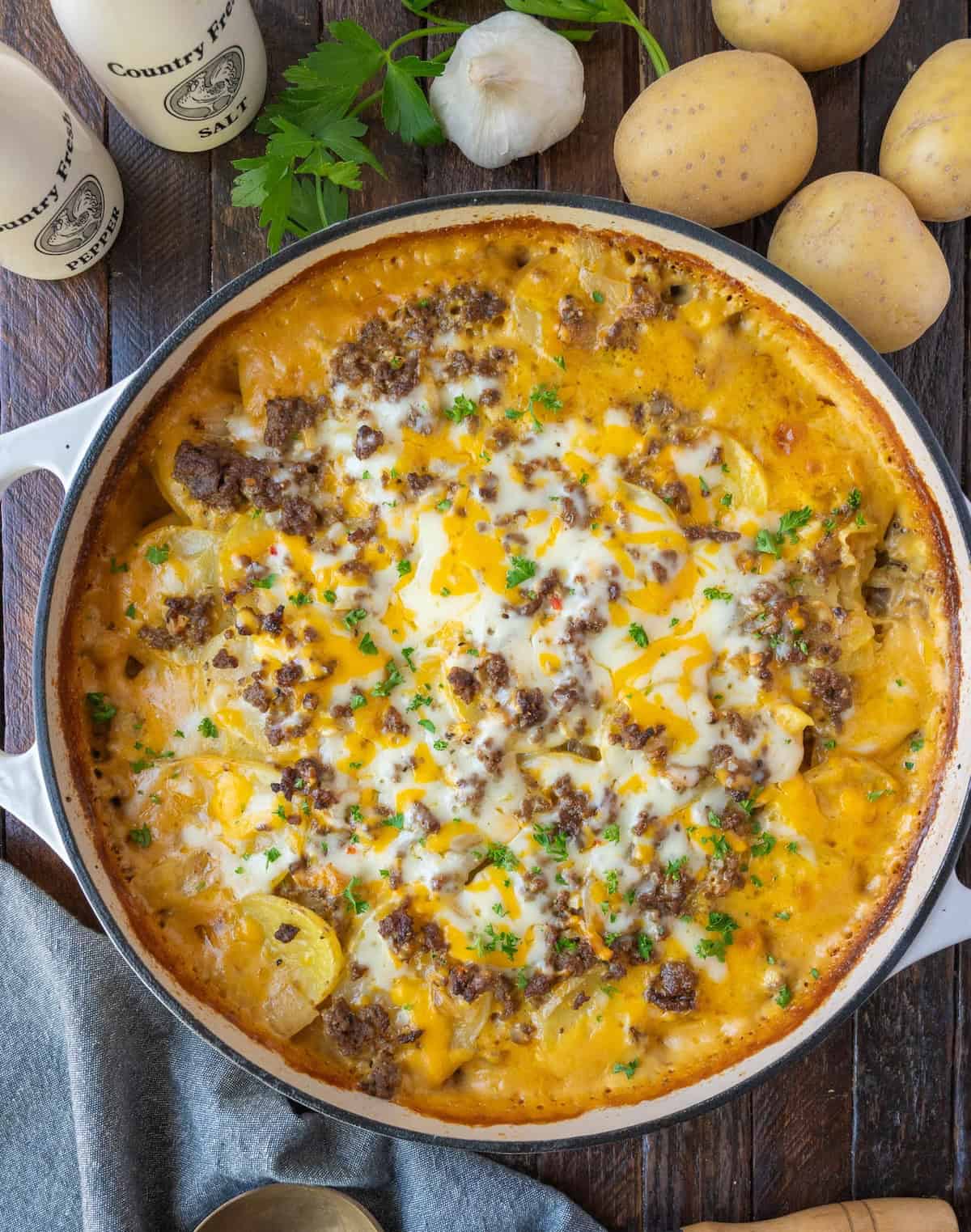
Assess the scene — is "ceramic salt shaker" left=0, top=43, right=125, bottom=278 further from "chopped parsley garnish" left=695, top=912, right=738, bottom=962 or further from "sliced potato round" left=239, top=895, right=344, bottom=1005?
"chopped parsley garnish" left=695, top=912, right=738, bottom=962

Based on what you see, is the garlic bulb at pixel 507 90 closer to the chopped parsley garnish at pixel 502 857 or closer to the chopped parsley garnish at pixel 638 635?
the chopped parsley garnish at pixel 638 635

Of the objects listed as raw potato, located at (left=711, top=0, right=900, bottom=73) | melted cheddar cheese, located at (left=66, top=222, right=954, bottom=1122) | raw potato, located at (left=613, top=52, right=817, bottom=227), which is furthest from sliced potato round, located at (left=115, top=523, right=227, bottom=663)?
raw potato, located at (left=711, top=0, right=900, bottom=73)

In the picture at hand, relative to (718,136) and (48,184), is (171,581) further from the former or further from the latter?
(718,136)

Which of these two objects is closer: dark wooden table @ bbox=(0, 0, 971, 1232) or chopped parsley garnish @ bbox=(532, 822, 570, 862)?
chopped parsley garnish @ bbox=(532, 822, 570, 862)

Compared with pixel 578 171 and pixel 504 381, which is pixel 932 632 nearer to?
pixel 504 381

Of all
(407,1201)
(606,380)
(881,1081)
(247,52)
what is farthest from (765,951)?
(247,52)

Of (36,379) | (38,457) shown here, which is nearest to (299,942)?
(38,457)
